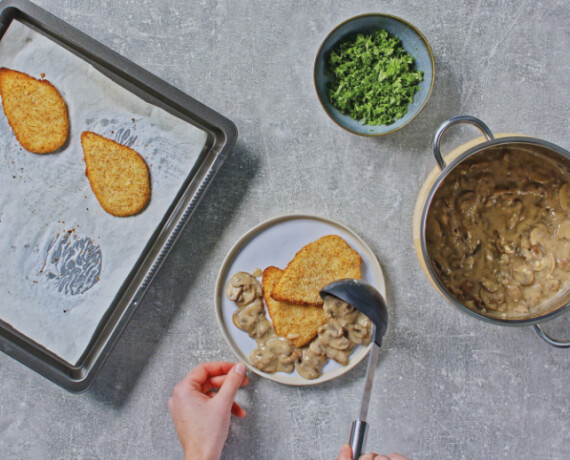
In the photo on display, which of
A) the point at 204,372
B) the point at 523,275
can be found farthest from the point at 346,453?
the point at 523,275

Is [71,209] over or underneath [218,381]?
over

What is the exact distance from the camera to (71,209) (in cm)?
133

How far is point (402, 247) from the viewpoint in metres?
1.36

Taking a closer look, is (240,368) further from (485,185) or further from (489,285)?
(485,185)

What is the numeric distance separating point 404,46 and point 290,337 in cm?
83

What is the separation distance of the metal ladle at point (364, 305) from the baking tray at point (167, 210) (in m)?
0.44

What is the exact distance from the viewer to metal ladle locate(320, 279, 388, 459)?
46.4 inches

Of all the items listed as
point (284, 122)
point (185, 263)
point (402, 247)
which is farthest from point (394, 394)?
point (284, 122)

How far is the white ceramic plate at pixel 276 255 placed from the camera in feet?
4.31

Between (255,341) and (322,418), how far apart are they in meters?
0.29

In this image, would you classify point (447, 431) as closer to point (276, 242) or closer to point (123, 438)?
point (276, 242)

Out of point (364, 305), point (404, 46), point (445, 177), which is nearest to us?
point (445, 177)

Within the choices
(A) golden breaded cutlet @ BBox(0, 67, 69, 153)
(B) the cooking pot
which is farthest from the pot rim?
(A) golden breaded cutlet @ BBox(0, 67, 69, 153)

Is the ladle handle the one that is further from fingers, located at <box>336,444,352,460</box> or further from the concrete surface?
the concrete surface
